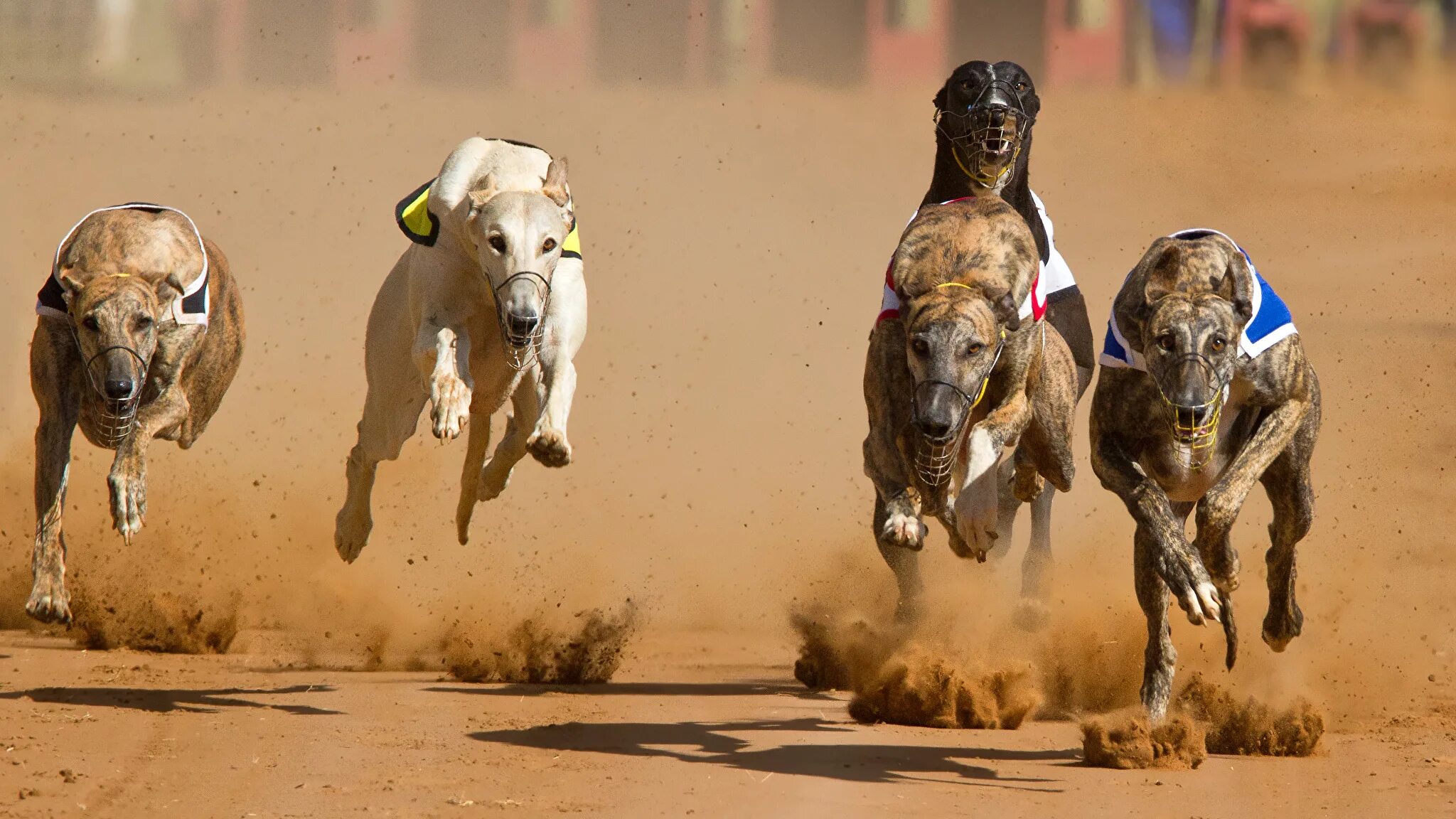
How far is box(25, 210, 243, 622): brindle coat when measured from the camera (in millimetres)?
6547

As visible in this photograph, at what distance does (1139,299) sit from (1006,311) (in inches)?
23.8

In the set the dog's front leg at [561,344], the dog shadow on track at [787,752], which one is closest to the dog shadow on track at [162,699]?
the dog shadow on track at [787,752]

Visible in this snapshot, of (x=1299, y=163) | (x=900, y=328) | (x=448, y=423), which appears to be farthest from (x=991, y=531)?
(x=1299, y=163)

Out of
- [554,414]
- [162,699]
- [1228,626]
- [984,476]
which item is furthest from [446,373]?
[1228,626]

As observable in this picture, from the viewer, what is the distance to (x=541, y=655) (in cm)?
789

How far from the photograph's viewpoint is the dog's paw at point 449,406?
6.19 metres

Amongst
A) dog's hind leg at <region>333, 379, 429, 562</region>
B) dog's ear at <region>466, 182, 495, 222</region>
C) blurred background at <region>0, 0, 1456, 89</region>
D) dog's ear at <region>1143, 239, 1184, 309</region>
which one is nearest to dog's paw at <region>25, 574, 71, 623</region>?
dog's hind leg at <region>333, 379, 429, 562</region>

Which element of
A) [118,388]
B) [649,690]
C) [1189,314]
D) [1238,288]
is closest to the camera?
[1189,314]

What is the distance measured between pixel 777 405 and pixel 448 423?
22.6 ft

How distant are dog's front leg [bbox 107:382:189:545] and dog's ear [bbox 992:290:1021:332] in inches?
119

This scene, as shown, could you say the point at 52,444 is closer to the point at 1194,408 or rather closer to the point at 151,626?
the point at 151,626

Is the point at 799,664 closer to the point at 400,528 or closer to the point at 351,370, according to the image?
the point at 400,528

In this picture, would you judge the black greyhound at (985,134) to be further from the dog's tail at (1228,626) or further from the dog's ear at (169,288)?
the dog's ear at (169,288)

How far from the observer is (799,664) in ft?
26.0
